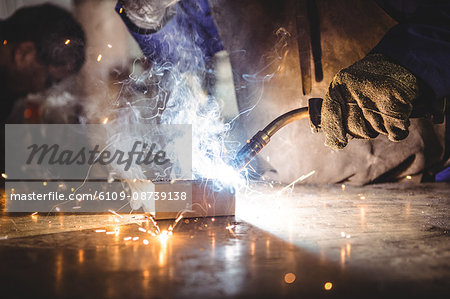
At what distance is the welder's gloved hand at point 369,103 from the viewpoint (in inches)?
86.2

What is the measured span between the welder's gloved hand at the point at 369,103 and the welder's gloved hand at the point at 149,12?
2.39 m

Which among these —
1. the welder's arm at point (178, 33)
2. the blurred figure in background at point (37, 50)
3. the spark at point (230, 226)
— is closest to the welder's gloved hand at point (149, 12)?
the welder's arm at point (178, 33)

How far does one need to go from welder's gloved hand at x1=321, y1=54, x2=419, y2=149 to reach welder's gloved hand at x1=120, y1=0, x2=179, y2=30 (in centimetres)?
239

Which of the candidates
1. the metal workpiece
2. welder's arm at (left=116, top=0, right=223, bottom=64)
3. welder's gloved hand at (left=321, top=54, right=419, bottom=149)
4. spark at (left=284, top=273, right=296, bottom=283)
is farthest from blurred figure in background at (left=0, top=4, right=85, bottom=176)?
spark at (left=284, top=273, right=296, bottom=283)

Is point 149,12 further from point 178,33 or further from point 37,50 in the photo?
point 37,50

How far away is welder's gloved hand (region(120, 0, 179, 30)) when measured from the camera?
156 inches

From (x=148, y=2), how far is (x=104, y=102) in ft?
4.04

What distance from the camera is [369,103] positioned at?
7.32 feet

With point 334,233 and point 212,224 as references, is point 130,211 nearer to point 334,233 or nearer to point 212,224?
point 212,224

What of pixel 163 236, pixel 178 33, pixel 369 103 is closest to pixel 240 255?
pixel 163 236

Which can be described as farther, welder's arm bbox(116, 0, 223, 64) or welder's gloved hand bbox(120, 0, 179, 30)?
welder's arm bbox(116, 0, 223, 64)

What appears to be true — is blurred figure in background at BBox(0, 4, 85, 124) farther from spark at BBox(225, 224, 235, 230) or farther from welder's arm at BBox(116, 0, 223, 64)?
spark at BBox(225, 224, 235, 230)

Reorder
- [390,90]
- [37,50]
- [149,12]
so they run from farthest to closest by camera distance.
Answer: [37,50]
[149,12]
[390,90]

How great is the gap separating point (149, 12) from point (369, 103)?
267cm
